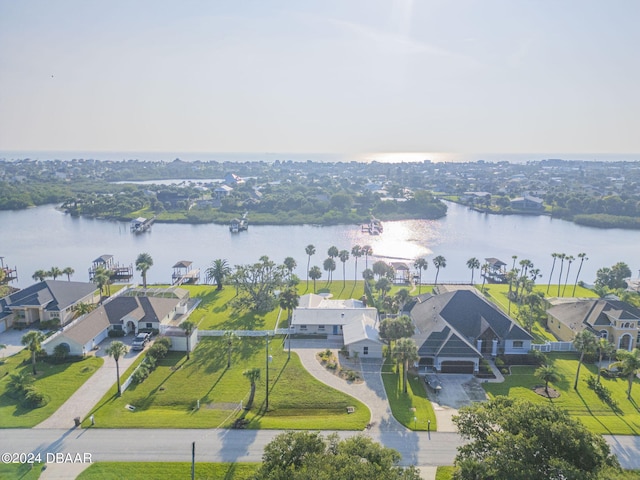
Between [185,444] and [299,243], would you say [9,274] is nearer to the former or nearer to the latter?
[299,243]

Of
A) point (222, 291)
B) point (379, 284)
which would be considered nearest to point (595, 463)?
point (379, 284)

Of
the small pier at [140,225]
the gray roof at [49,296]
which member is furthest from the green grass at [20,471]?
the small pier at [140,225]

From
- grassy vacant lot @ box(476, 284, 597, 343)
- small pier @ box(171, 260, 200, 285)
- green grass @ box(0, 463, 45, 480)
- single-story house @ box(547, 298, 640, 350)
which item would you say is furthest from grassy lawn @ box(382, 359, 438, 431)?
small pier @ box(171, 260, 200, 285)

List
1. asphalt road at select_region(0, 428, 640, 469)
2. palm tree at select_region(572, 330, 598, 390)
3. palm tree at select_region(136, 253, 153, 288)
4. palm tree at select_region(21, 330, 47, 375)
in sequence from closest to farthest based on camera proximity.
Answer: asphalt road at select_region(0, 428, 640, 469)
palm tree at select_region(572, 330, 598, 390)
palm tree at select_region(21, 330, 47, 375)
palm tree at select_region(136, 253, 153, 288)

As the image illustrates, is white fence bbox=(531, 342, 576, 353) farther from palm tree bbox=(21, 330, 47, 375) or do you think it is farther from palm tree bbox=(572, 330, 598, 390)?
palm tree bbox=(21, 330, 47, 375)

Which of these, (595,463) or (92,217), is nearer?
(595,463)

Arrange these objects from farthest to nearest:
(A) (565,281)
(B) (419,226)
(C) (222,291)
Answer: (B) (419,226) → (A) (565,281) → (C) (222,291)

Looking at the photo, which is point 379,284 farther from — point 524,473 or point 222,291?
A: point 524,473

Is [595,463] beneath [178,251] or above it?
above
